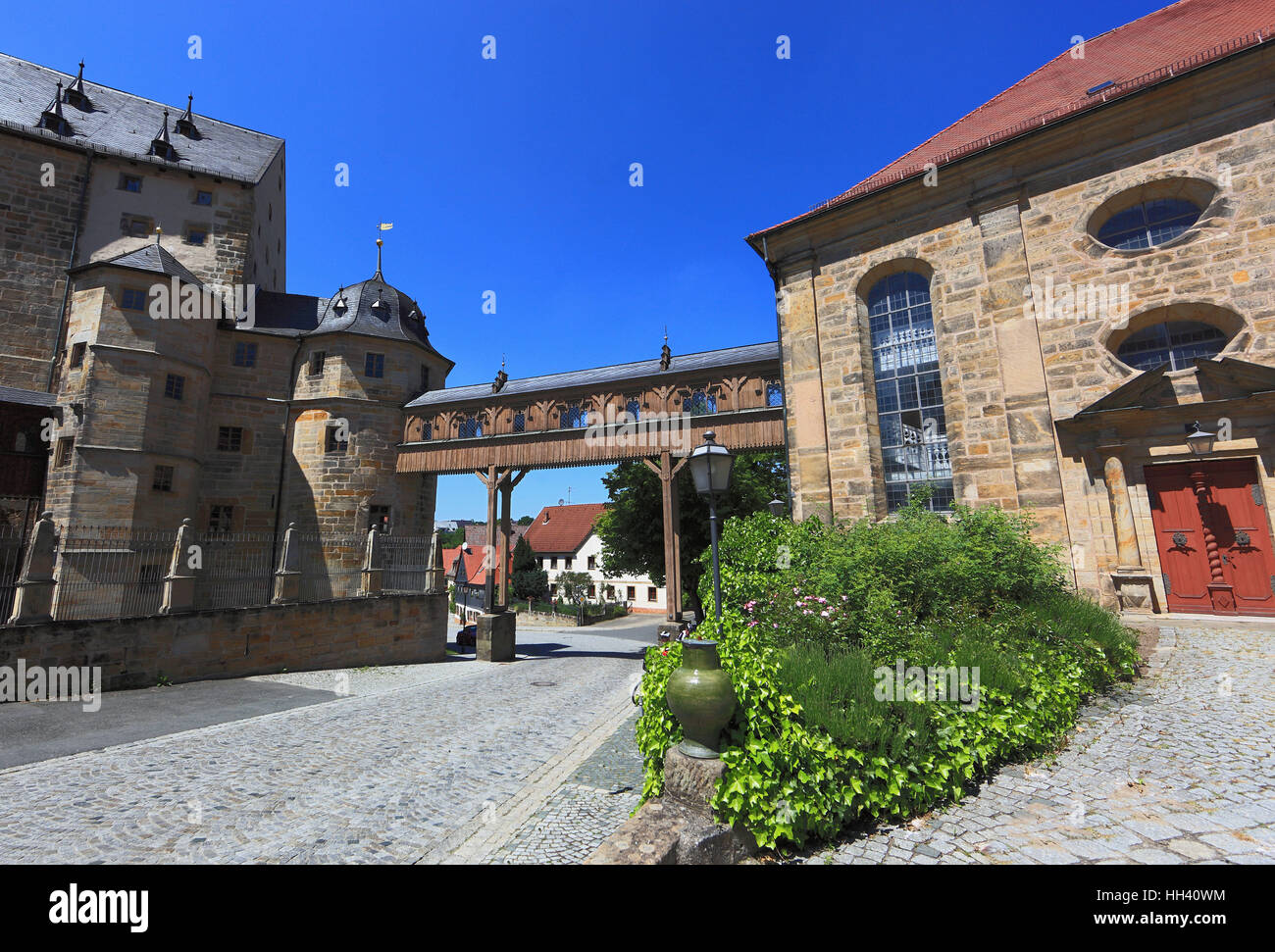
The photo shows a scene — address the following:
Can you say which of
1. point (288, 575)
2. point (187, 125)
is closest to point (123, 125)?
point (187, 125)

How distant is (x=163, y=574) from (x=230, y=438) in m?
9.19

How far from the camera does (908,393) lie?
11688 mm

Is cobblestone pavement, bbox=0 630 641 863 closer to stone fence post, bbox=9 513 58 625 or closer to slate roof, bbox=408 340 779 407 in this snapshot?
stone fence post, bbox=9 513 58 625

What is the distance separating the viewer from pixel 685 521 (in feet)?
71.4

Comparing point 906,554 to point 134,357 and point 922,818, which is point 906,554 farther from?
point 134,357

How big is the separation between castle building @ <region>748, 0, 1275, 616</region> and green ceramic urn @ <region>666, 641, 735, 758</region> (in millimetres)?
8651

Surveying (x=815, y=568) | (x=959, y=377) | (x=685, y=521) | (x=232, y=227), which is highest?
(x=232, y=227)

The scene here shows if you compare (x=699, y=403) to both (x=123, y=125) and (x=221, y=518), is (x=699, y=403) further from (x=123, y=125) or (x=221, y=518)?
(x=123, y=125)

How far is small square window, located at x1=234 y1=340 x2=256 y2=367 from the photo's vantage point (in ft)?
63.8

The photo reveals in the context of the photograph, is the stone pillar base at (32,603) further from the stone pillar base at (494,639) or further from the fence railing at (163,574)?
the stone pillar base at (494,639)

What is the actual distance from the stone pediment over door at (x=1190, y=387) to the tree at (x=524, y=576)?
33384 millimetres
